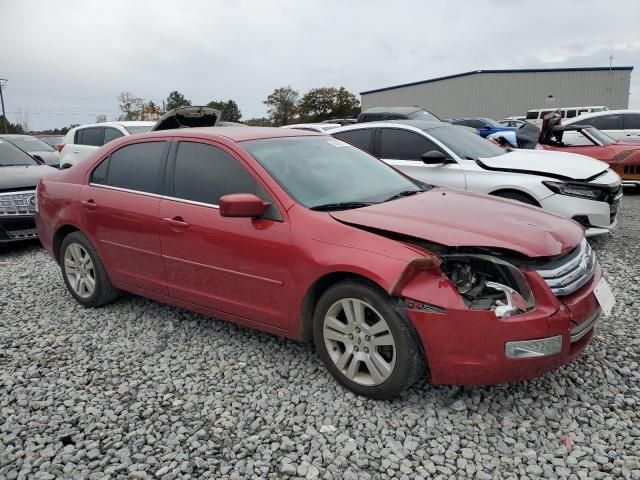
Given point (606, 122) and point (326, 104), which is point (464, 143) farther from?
point (326, 104)

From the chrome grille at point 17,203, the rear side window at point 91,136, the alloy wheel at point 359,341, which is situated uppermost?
the rear side window at point 91,136

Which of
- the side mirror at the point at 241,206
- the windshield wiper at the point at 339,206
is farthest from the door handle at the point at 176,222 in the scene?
the windshield wiper at the point at 339,206

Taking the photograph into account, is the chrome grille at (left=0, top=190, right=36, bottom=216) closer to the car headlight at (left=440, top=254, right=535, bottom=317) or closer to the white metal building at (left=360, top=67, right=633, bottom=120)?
the car headlight at (left=440, top=254, right=535, bottom=317)

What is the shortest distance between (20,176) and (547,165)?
682 cm

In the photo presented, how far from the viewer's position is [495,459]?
2.59 meters

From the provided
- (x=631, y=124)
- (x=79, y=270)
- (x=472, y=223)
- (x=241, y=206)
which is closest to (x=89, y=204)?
(x=79, y=270)

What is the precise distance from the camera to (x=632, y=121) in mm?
12391

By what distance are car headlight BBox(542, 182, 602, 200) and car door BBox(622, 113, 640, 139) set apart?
7597 mm

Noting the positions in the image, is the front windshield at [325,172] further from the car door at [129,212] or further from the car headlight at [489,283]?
the car door at [129,212]

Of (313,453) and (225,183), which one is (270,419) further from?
(225,183)

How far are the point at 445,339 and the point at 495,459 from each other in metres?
0.61

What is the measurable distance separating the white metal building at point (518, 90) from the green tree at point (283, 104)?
16482 millimetres

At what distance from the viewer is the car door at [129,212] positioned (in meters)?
4.06

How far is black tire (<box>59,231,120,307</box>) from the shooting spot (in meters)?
4.56
